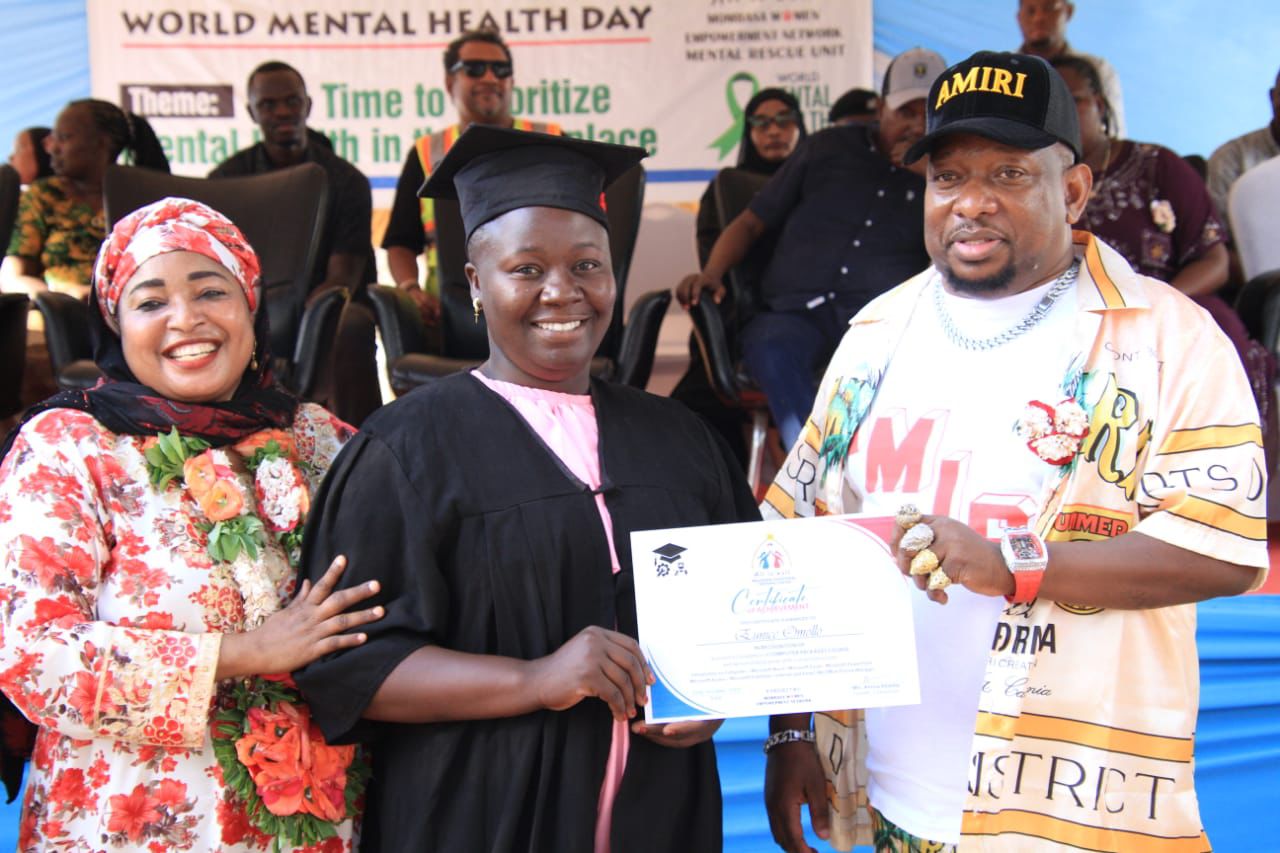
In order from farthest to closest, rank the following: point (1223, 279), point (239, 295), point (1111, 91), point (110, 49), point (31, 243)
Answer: point (110, 49), point (31, 243), point (1111, 91), point (1223, 279), point (239, 295)

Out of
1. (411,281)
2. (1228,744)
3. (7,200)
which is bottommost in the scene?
(1228,744)

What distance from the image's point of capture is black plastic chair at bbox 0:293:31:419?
4.32 metres

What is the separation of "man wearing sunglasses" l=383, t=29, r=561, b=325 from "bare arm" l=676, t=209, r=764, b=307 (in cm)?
91

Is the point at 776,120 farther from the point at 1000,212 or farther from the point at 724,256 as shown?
the point at 1000,212

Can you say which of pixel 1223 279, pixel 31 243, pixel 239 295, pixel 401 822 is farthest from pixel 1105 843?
pixel 31 243

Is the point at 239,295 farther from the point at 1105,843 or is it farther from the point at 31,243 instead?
the point at 31,243

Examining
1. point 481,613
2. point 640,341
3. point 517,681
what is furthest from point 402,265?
point 517,681

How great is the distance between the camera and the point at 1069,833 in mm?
1719

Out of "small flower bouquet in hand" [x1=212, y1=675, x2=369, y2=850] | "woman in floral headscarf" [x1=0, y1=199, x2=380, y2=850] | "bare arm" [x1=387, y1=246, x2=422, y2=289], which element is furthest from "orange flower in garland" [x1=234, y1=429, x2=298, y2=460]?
"bare arm" [x1=387, y1=246, x2=422, y2=289]

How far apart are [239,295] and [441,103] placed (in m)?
4.52

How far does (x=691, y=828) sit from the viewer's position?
1.78 m

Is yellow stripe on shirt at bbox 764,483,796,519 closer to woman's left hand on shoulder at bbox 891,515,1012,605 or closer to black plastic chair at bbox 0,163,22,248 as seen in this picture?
woman's left hand on shoulder at bbox 891,515,1012,605

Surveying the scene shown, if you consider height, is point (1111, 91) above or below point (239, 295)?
above

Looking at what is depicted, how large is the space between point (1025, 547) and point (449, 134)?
407cm
